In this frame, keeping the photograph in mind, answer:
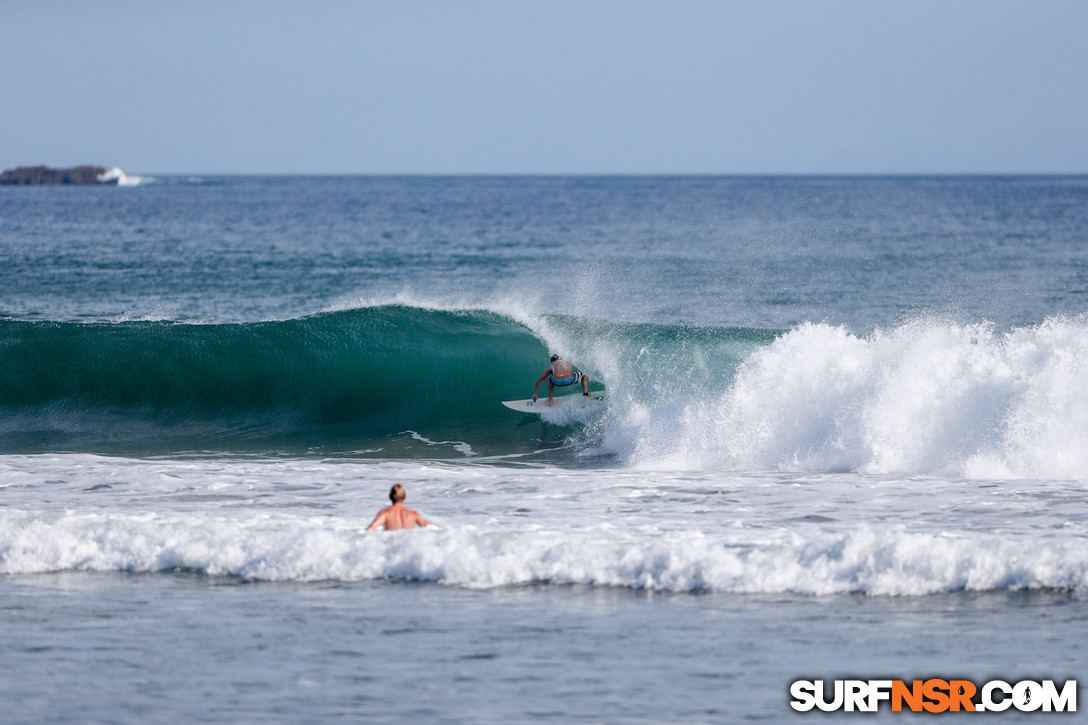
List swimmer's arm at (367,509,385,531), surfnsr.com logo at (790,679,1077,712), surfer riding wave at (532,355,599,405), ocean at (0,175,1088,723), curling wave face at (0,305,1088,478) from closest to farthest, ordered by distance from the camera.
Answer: surfnsr.com logo at (790,679,1077,712)
ocean at (0,175,1088,723)
swimmer's arm at (367,509,385,531)
curling wave face at (0,305,1088,478)
surfer riding wave at (532,355,599,405)

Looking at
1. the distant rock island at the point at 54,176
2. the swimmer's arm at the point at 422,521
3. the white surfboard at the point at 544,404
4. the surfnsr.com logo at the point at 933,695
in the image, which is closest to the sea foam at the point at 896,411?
the white surfboard at the point at 544,404

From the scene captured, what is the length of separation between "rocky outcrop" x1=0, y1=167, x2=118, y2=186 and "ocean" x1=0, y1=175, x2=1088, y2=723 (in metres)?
142

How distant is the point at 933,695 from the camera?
229 inches

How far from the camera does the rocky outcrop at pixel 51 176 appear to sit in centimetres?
15212

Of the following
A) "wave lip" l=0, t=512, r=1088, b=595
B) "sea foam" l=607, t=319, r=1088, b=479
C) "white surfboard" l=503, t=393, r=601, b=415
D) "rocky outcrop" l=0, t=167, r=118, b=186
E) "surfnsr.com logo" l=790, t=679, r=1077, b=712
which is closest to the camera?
"surfnsr.com logo" l=790, t=679, r=1077, b=712

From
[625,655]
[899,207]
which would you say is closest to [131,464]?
[625,655]

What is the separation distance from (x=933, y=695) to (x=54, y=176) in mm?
168084

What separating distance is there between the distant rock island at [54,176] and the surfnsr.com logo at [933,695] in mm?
166038

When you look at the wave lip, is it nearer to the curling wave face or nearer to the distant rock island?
the curling wave face

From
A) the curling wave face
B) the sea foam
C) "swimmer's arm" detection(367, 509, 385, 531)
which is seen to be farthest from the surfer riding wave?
"swimmer's arm" detection(367, 509, 385, 531)

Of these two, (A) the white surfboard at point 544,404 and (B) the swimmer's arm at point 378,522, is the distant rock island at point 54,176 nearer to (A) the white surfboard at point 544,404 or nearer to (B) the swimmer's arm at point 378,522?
(A) the white surfboard at point 544,404

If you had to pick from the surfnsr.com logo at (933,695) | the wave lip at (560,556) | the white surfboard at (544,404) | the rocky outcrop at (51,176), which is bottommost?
the surfnsr.com logo at (933,695)

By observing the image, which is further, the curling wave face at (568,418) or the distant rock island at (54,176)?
the distant rock island at (54,176)

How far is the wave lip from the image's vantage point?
7691 mm
